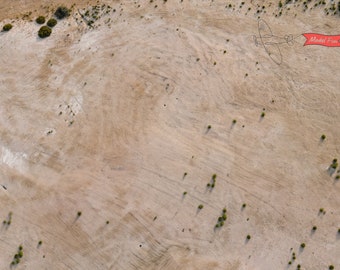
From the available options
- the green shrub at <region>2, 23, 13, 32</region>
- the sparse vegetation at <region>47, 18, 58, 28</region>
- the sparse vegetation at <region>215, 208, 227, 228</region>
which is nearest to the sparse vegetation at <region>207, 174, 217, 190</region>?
the sparse vegetation at <region>215, 208, 227, 228</region>

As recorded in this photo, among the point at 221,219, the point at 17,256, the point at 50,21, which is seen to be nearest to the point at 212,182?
Answer: the point at 221,219

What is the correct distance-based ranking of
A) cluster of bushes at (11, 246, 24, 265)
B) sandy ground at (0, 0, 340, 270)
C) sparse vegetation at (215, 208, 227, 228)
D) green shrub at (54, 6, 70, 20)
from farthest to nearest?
green shrub at (54, 6, 70, 20), sparse vegetation at (215, 208, 227, 228), sandy ground at (0, 0, 340, 270), cluster of bushes at (11, 246, 24, 265)

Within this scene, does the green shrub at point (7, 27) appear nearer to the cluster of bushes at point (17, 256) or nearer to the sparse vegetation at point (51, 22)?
the sparse vegetation at point (51, 22)

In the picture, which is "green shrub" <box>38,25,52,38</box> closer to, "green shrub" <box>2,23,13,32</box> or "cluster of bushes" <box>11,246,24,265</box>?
"green shrub" <box>2,23,13,32</box>

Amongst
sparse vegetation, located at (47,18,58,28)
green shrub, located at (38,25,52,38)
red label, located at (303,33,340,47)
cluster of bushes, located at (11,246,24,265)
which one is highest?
sparse vegetation, located at (47,18,58,28)

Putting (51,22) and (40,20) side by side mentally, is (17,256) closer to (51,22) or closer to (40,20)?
(51,22)

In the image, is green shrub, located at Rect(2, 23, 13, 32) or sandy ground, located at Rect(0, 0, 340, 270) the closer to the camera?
sandy ground, located at Rect(0, 0, 340, 270)

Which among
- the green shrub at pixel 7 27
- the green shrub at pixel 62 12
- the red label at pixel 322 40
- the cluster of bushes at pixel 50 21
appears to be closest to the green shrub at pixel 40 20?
the cluster of bushes at pixel 50 21
